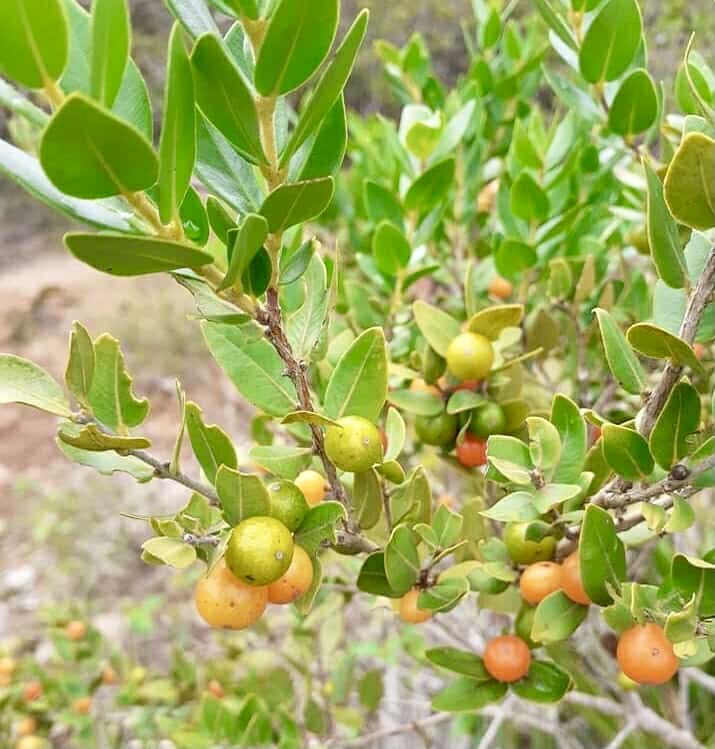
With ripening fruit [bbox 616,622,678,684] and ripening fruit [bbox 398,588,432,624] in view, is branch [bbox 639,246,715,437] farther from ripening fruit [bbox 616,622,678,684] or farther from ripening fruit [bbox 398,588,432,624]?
ripening fruit [bbox 398,588,432,624]

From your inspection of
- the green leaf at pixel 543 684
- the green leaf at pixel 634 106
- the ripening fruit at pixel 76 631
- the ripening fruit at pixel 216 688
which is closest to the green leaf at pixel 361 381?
the green leaf at pixel 543 684

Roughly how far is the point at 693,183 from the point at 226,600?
53 centimetres

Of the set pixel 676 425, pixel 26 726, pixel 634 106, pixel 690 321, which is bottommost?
pixel 26 726

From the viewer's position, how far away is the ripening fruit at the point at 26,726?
6.30 ft

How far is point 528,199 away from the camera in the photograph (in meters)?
1.23

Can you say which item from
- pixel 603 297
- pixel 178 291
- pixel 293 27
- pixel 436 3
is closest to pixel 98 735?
pixel 603 297

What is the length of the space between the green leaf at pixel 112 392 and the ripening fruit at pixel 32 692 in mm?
1627

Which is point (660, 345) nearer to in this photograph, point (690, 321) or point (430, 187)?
point (690, 321)

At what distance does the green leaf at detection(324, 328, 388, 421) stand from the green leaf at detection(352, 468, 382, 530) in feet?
0.27

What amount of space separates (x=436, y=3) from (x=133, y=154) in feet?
28.9

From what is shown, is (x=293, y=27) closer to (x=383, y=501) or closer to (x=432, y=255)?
(x=383, y=501)

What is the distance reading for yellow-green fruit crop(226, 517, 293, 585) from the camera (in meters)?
0.63

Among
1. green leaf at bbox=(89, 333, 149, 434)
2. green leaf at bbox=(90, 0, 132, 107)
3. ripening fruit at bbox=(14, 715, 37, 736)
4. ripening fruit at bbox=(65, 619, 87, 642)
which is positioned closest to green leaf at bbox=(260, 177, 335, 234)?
green leaf at bbox=(90, 0, 132, 107)

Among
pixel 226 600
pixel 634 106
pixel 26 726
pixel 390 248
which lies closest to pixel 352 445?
pixel 226 600
